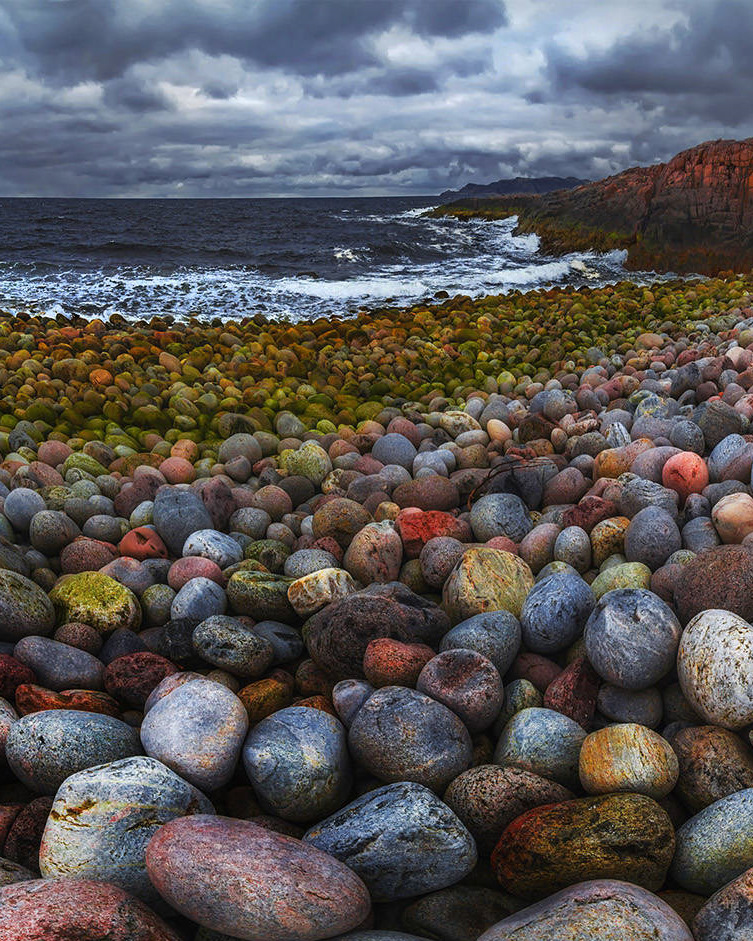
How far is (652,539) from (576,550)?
35 centimetres

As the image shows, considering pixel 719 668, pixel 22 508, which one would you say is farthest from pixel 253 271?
pixel 719 668

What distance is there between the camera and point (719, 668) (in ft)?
6.91

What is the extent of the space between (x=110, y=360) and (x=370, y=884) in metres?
6.43

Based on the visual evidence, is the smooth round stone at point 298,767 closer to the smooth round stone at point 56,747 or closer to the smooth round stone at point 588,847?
the smooth round stone at point 56,747

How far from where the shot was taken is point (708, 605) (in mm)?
2477

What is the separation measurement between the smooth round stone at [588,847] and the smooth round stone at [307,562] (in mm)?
1704

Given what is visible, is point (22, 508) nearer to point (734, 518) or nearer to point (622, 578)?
point (622, 578)

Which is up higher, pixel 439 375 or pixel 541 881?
pixel 439 375

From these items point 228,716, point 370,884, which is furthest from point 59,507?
point 370,884

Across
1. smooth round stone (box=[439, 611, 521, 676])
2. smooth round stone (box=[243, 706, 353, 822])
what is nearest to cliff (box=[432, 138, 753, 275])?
smooth round stone (box=[439, 611, 521, 676])

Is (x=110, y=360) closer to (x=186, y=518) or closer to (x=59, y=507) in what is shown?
(x=59, y=507)

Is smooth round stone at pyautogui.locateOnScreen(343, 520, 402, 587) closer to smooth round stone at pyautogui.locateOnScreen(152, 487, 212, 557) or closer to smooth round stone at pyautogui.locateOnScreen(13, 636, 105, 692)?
smooth round stone at pyautogui.locateOnScreen(152, 487, 212, 557)

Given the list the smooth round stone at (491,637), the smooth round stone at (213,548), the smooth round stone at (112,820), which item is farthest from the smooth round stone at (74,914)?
the smooth round stone at (213,548)

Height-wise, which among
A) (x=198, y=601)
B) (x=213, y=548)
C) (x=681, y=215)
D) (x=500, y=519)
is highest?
(x=681, y=215)
